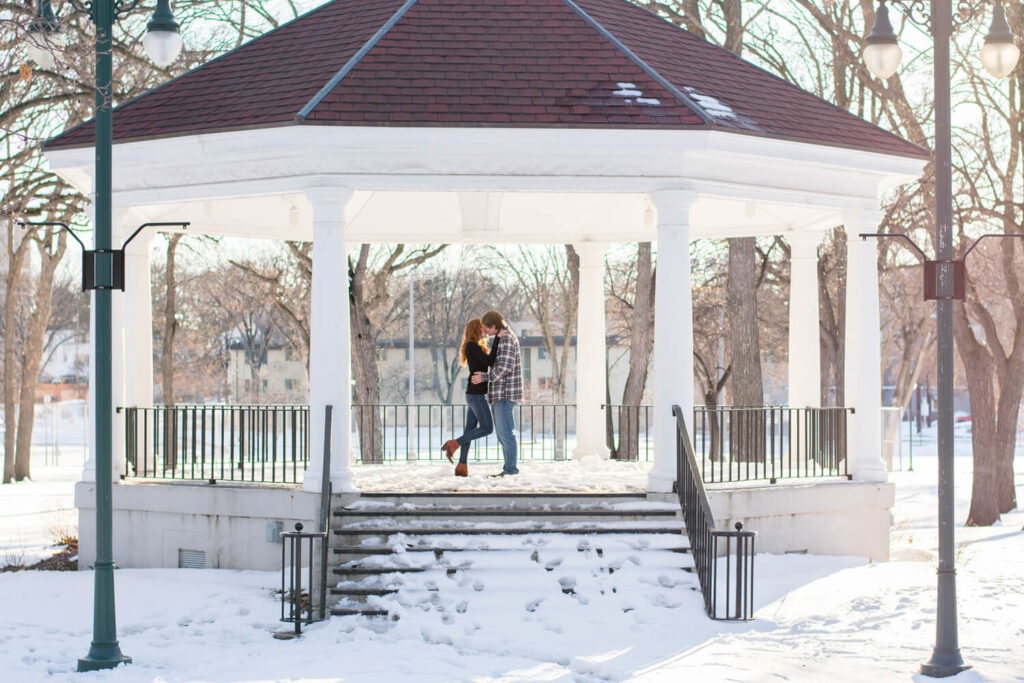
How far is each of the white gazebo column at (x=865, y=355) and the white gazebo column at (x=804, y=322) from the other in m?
2.31

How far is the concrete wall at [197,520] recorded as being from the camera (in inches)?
512

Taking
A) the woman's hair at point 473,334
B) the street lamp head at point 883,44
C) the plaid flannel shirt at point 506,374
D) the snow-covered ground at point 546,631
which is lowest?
the snow-covered ground at point 546,631

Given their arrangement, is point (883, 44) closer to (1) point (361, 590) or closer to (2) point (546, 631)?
(2) point (546, 631)

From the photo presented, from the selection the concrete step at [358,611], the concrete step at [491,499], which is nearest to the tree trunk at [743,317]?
the concrete step at [491,499]

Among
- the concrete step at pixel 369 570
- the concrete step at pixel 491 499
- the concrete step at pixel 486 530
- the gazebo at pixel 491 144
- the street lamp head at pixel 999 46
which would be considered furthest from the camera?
the concrete step at pixel 491 499

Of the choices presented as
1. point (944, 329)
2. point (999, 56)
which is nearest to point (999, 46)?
point (999, 56)

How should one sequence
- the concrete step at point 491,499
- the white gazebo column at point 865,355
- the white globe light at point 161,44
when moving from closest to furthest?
the white globe light at point 161,44
the concrete step at point 491,499
the white gazebo column at point 865,355

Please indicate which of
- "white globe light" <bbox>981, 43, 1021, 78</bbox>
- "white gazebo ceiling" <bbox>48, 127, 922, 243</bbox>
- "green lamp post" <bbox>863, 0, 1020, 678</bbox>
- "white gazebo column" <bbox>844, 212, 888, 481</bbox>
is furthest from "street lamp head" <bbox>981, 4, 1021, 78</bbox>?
"white gazebo column" <bbox>844, 212, 888, 481</bbox>

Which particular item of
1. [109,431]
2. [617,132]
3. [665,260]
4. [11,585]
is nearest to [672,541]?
[665,260]

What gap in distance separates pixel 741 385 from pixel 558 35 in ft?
40.6

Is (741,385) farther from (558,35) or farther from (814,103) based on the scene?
(558,35)

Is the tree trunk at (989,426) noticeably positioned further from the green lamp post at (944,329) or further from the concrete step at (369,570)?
the concrete step at (369,570)

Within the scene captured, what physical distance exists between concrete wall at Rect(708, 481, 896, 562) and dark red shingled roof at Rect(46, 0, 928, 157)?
3.85 m

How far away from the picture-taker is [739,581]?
34.6 ft
